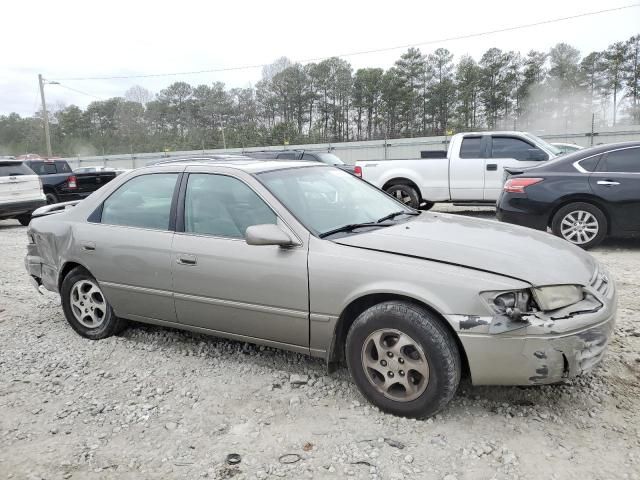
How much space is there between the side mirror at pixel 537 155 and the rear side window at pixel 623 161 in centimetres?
276

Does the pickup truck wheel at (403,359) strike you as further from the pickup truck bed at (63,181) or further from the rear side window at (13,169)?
the pickup truck bed at (63,181)

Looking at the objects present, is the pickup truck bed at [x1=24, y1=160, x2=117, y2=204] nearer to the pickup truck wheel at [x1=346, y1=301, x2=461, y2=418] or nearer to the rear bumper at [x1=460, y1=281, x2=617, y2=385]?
the pickup truck wheel at [x1=346, y1=301, x2=461, y2=418]

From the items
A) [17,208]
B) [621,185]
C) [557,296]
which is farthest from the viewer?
[17,208]

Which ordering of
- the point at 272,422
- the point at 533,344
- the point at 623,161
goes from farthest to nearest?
the point at 623,161, the point at 272,422, the point at 533,344

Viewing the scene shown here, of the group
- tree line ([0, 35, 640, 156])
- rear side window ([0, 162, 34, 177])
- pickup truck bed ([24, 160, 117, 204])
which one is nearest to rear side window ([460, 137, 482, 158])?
pickup truck bed ([24, 160, 117, 204])

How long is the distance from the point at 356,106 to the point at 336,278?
61.8 m

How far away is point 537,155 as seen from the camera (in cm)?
959

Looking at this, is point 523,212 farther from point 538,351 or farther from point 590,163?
point 538,351

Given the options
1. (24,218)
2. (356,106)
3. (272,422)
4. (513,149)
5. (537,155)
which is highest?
(356,106)

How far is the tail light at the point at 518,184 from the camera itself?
22.7 ft

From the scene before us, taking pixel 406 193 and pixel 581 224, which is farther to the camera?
pixel 406 193

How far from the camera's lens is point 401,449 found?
258 cm

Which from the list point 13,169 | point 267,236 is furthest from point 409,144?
point 267,236

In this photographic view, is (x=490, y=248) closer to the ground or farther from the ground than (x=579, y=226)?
farther from the ground
